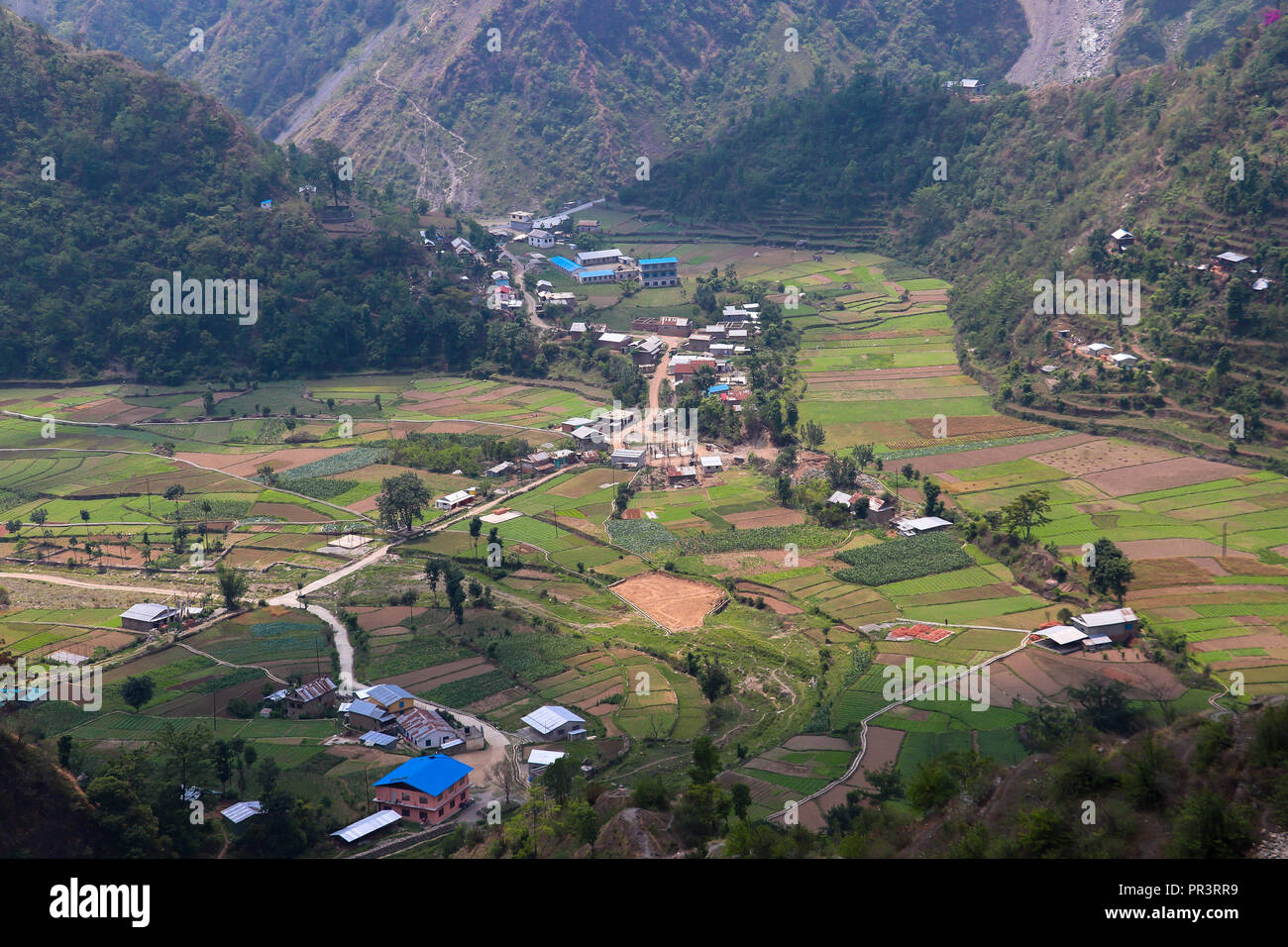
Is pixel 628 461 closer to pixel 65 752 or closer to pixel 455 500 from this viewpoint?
pixel 455 500

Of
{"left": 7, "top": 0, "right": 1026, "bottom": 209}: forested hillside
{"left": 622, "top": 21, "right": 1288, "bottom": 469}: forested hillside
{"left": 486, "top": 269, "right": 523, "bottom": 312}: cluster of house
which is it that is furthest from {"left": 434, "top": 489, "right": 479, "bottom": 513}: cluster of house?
{"left": 7, "top": 0, "right": 1026, "bottom": 209}: forested hillside

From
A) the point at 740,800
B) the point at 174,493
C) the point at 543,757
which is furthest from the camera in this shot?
the point at 174,493

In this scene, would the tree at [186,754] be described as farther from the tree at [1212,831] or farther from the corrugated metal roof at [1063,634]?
the corrugated metal roof at [1063,634]

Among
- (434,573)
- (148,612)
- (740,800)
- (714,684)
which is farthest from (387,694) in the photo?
(740,800)

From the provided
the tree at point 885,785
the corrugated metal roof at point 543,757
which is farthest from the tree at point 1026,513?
the corrugated metal roof at point 543,757

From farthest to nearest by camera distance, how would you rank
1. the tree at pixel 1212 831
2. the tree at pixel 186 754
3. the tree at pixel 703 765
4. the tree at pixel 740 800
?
1. the tree at pixel 186 754
2. the tree at pixel 703 765
3. the tree at pixel 740 800
4. the tree at pixel 1212 831

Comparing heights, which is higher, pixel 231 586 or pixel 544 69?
pixel 544 69
